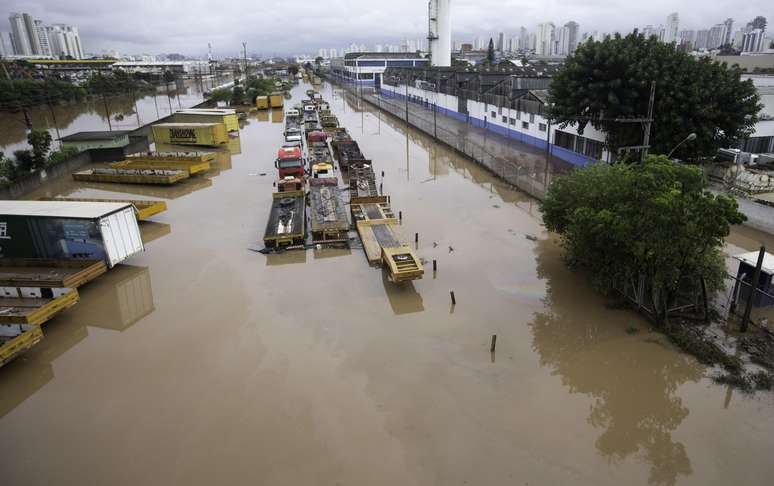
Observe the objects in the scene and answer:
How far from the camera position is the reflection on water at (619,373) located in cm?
915

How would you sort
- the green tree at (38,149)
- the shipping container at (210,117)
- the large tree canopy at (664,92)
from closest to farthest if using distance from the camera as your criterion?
the large tree canopy at (664,92), the green tree at (38,149), the shipping container at (210,117)

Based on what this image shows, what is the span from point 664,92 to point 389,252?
1581 centimetres

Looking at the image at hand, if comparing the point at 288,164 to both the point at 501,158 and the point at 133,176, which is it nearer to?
the point at 133,176

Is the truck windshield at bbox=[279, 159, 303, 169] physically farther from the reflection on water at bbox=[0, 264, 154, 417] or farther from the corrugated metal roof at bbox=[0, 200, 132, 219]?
the reflection on water at bbox=[0, 264, 154, 417]

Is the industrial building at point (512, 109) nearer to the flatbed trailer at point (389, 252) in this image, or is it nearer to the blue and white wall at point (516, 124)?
the blue and white wall at point (516, 124)

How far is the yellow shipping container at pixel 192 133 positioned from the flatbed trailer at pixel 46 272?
26.8 metres

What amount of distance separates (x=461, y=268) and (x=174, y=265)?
1084 cm

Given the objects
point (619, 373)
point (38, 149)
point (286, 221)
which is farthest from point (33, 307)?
point (38, 149)

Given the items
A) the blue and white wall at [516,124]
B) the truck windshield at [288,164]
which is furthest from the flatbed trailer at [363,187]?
the blue and white wall at [516,124]

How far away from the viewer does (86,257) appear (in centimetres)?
1617

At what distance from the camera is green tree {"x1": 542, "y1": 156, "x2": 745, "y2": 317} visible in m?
11.5

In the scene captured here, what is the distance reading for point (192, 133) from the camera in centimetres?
4159

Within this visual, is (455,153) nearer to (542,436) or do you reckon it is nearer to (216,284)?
(216,284)

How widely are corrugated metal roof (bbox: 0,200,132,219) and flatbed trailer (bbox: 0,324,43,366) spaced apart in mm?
4502
